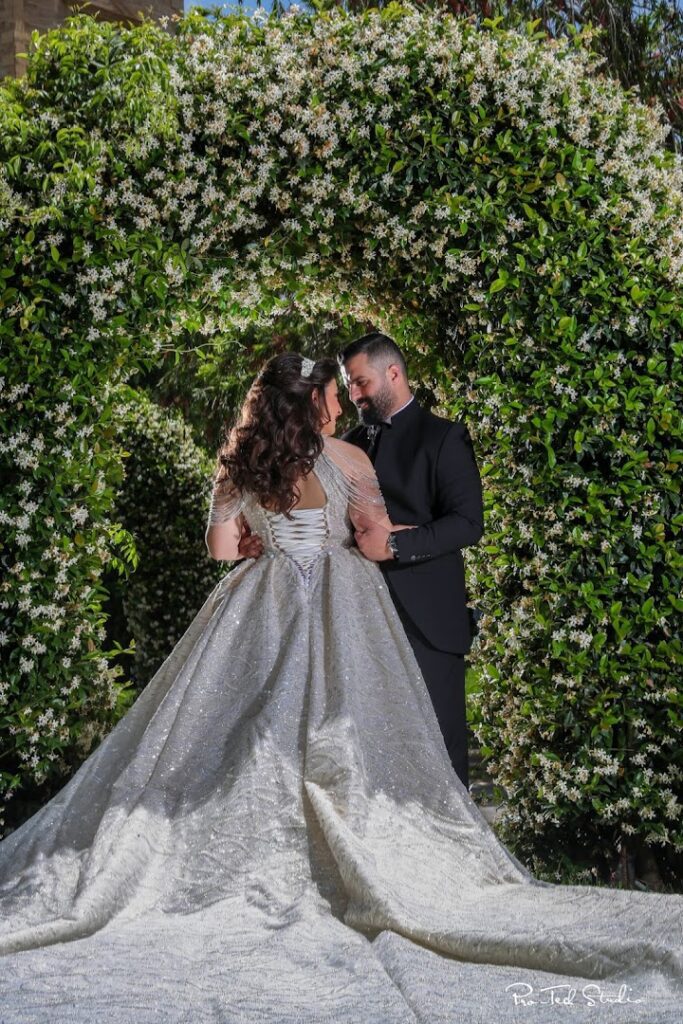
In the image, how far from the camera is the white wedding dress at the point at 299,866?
2.51 metres

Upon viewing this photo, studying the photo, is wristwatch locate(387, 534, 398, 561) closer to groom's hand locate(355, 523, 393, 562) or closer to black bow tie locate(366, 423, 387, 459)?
groom's hand locate(355, 523, 393, 562)

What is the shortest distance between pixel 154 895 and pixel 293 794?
50cm

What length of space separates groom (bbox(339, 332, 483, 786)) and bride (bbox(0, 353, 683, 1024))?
19 centimetres

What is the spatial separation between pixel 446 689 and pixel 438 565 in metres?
0.46

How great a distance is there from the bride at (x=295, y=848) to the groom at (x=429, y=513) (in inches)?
7.3

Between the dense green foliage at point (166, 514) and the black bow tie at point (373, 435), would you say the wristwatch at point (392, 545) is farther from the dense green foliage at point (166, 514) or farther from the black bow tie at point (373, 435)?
the dense green foliage at point (166, 514)

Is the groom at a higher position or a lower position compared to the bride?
higher

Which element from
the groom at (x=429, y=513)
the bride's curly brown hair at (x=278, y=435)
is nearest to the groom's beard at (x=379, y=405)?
the groom at (x=429, y=513)

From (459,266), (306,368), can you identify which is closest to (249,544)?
(306,368)

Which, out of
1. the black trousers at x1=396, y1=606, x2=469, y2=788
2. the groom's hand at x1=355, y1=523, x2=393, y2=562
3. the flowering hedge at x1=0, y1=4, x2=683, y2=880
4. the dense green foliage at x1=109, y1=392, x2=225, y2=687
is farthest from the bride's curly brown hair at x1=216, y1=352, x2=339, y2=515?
the dense green foliage at x1=109, y1=392, x2=225, y2=687

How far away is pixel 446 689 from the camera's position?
13.0 ft

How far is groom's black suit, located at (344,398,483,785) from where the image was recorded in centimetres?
392

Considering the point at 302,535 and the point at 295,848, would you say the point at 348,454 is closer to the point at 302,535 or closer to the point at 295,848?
the point at 302,535

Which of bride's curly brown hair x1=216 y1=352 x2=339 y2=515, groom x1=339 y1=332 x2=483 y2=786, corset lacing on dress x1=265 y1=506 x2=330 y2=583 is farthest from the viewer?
groom x1=339 y1=332 x2=483 y2=786
